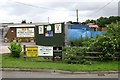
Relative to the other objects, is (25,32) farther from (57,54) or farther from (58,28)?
(57,54)

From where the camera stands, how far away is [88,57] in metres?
18.8

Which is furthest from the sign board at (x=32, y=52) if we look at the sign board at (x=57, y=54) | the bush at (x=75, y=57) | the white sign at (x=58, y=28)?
the white sign at (x=58, y=28)

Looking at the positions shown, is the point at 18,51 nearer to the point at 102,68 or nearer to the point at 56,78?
the point at 102,68

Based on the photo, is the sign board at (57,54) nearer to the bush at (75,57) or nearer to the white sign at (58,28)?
the bush at (75,57)

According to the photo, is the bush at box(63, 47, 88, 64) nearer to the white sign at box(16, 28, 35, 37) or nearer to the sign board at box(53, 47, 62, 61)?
the sign board at box(53, 47, 62, 61)

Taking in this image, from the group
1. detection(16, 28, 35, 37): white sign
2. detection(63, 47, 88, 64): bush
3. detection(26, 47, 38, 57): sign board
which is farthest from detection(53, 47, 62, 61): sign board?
detection(16, 28, 35, 37): white sign

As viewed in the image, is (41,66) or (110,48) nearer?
(41,66)

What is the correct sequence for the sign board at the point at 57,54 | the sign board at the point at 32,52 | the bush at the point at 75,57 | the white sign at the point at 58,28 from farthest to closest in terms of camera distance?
the white sign at the point at 58,28 < the sign board at the point at 32,52 < the sign board at the point at 57,54 < the bush at the point at 75,57

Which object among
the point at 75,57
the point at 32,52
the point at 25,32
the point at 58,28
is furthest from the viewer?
the point at 25,32

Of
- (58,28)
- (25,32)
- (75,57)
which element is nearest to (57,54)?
(75,57)

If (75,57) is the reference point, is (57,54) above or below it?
above

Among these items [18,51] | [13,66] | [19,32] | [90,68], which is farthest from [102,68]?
[19,32]

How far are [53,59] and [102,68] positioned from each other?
163 inches

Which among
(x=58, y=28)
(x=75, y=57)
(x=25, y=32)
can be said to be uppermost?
(x=58, y=28)
